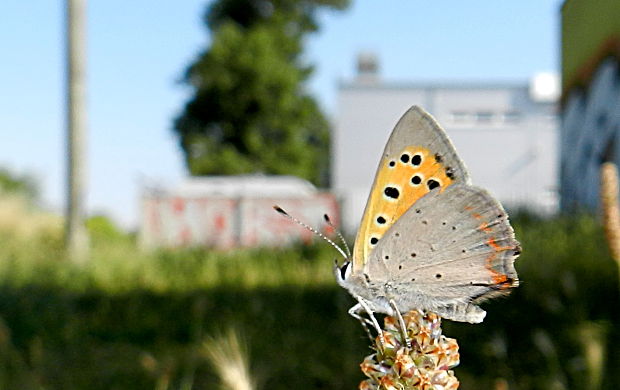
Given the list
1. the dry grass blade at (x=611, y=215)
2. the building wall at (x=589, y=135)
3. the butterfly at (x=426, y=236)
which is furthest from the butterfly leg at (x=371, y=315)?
the building wall at (x=589, y=135)

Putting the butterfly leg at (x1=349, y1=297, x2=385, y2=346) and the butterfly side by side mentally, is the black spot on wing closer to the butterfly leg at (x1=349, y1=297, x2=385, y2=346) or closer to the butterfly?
the butterfly

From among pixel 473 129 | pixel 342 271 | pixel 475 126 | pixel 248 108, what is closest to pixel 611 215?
pixel 342 271

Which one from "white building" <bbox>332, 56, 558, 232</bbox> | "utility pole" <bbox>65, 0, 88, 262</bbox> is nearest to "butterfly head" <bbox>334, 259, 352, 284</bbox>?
"utility pole" <bbox>65, 0, 88, 262</bbox>

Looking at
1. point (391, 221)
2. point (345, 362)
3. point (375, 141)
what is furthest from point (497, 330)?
point (375, 141)

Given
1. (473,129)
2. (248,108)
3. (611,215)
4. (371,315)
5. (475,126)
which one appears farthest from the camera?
(475,126)

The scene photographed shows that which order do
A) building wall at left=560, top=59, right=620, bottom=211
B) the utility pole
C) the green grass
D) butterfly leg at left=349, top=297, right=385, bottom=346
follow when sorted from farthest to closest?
the utility pole, building wall at left=560, top=59, right=620, bottom=211, the green grass, butterfly leg at left=349, top=297, right=385, bottom=346

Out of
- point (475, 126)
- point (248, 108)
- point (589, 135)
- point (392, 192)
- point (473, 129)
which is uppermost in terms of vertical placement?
point (248, 108)

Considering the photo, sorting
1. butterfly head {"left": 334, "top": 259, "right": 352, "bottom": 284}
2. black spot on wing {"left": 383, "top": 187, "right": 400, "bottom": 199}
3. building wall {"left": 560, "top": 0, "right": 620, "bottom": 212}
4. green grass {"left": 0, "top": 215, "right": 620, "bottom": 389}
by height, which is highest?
building wall {"left": 560, "top": 0, "right": 620, "bottom": 212}

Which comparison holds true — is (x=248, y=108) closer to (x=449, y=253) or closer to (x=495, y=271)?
(x=449, y=253)
